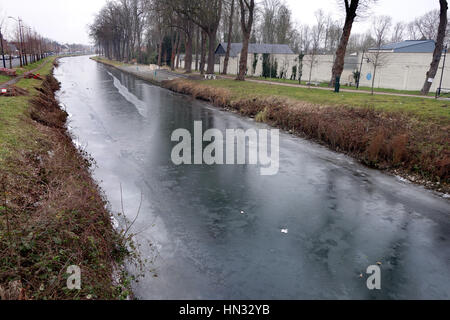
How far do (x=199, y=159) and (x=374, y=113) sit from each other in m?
7.84

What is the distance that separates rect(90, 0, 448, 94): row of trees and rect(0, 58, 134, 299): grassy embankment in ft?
64.5

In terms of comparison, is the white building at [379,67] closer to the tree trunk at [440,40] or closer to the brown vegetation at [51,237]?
the tree trunk at [440,40]

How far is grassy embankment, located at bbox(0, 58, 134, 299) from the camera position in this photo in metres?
4.34

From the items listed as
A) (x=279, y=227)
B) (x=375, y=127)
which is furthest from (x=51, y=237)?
(x=375, y=127)

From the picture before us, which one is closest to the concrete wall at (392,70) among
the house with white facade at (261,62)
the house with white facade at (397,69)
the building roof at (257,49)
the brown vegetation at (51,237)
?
the house with white facade at (397,69)

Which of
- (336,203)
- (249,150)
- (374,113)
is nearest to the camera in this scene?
(336,203)

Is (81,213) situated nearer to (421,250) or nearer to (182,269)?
(182,269)

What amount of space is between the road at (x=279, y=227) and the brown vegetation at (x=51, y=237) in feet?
2.51

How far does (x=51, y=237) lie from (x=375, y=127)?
11.8 meters

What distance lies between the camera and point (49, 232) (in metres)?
5.21

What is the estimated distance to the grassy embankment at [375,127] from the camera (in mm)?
10867

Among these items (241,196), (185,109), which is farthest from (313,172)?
(185,109)

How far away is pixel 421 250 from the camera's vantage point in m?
6.82

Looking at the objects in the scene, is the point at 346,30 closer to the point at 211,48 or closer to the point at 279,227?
the point at 211,48
